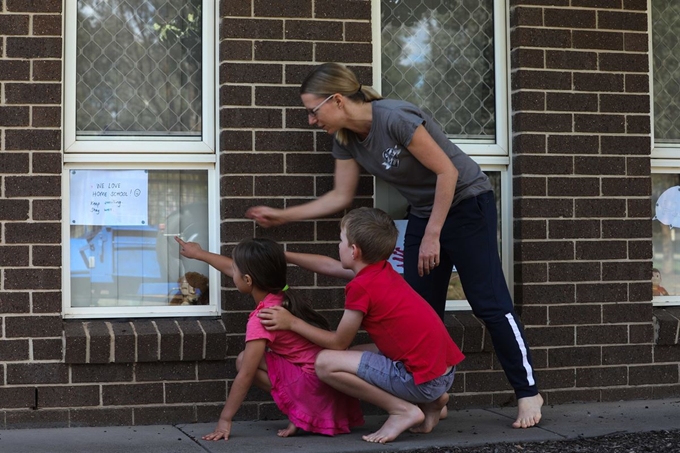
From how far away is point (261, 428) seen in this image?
4.96 m

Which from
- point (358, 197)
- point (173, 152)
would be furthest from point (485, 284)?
point (173, 152)

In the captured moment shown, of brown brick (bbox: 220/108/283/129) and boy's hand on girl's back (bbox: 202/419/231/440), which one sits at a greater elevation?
brown brick (bbox: 220/108/283/129)

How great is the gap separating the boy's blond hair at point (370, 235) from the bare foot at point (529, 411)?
3.42 feet

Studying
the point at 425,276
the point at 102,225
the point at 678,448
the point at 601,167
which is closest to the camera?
the point at 678,448

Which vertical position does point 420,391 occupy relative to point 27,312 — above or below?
below

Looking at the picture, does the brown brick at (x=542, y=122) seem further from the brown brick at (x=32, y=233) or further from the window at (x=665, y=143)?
the brown brick at (x=32, y=233)

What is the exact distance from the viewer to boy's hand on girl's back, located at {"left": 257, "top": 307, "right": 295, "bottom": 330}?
4.49m

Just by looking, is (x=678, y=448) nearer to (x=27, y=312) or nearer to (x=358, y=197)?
(x=358, y=197)

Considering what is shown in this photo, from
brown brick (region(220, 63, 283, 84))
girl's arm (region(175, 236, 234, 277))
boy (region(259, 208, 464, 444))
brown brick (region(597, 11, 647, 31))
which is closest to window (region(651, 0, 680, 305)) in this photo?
brown brick (region(597, 11, 647, 31))

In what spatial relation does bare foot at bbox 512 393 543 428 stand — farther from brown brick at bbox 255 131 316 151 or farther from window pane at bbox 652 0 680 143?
window pane at bbox 652 0 680 143

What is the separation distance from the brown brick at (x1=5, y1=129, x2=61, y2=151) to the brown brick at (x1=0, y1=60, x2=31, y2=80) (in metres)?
0.27

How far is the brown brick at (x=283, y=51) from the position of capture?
521 cm

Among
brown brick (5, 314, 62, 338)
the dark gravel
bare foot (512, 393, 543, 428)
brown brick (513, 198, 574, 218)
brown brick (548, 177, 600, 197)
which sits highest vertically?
brown brick (548, 177, 600, 197)

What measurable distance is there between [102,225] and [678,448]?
3072mm
